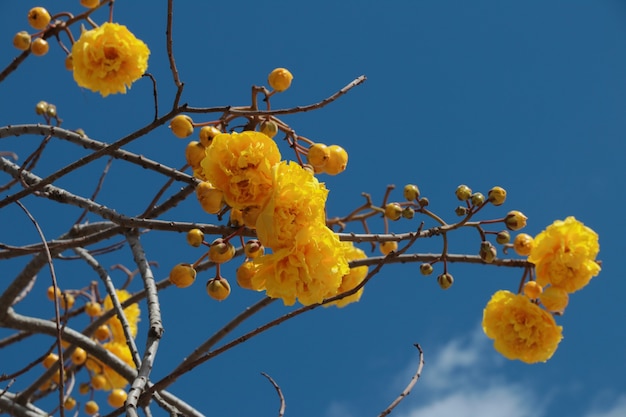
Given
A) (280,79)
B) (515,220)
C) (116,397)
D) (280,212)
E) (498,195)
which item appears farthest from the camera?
(116,397)

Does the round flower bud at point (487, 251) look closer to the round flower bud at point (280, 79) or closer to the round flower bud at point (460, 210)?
the round flower bud at point (460, 210)

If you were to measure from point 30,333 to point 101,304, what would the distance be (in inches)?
17.6

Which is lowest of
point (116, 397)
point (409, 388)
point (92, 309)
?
point (409, 388)

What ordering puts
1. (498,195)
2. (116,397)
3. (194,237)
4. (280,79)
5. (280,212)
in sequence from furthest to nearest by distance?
(116,397)
(498,195)
(280,79)
(194,237)
(280,212)

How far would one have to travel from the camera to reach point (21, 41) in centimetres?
289

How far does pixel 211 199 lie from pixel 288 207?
21 centimetres

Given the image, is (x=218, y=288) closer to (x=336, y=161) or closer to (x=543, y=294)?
(x=336, y=161)

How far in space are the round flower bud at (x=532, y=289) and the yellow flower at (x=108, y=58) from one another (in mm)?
1808

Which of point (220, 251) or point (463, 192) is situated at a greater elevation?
point (463, 192)

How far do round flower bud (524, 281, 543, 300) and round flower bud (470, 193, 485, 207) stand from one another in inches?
25.5

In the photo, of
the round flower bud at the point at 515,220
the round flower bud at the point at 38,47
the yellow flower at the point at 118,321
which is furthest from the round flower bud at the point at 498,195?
the yellow flower at the point at 118,321

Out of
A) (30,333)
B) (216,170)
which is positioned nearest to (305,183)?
(216,170)

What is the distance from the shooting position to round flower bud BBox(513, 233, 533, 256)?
2.45 m

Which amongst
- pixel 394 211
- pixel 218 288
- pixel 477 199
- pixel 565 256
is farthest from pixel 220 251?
pixel 565 256
